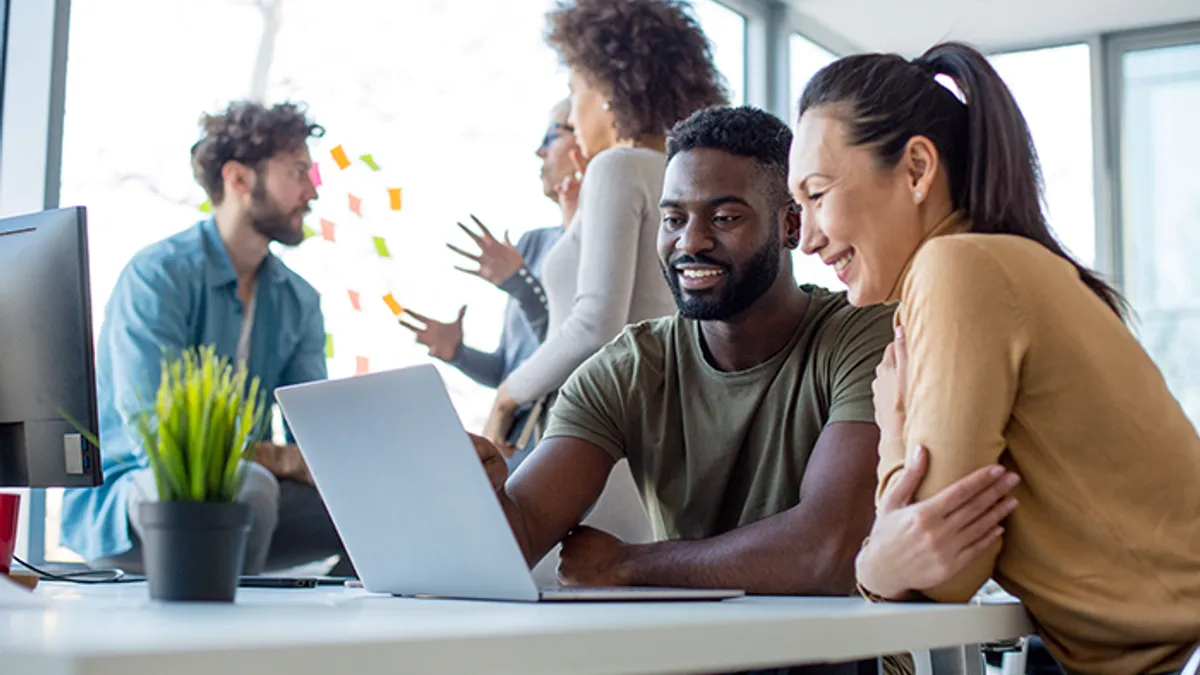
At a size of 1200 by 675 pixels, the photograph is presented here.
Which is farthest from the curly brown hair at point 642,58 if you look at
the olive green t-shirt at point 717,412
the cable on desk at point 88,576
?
the cable on desk at point 88,576

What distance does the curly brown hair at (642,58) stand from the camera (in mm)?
2678

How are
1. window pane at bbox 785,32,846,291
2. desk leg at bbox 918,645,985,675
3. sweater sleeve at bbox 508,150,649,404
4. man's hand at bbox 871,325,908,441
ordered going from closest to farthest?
1. man's hand at bbox 871,325,908,441
2. desk leg at bbox 918,645,985,675
3. sweater sleeve at bbox 508,150,649,404
4. window pane at bbox 785,32,846,291

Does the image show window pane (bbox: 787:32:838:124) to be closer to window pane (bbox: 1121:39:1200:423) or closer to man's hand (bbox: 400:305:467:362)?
window pane (bbox: 1121:39:1200:423)

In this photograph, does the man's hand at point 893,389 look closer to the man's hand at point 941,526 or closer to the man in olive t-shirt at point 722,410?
the man's hand at point 941,526

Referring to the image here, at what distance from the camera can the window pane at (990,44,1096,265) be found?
19.0 feet

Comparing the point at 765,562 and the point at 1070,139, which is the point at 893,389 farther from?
the point at 1070,139

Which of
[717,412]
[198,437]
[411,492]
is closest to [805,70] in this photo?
[717,412]

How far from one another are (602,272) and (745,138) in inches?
24.1

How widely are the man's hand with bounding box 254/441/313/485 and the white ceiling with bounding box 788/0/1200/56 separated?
10.9 feet

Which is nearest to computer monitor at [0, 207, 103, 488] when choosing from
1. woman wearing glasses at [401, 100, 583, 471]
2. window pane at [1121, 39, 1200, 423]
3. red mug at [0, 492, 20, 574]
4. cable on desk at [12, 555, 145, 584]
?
red mug at [0, 492, 20, 574]

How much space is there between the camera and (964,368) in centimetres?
113

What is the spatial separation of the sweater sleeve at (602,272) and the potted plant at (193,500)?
1.45 metres

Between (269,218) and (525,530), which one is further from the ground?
(269,218)

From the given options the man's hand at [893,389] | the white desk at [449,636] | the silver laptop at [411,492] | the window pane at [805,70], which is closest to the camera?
the white desk at [449,636]
